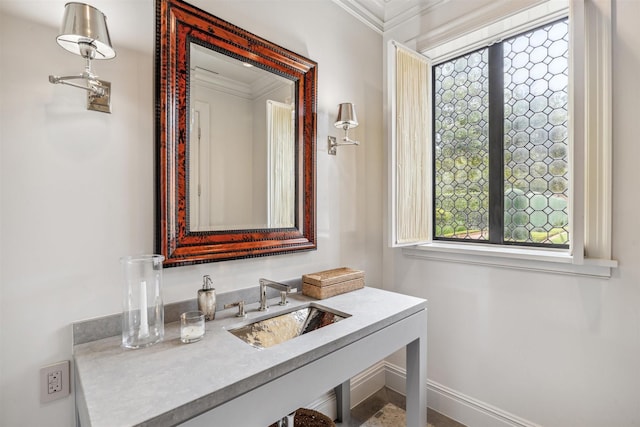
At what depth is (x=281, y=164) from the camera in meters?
1.68

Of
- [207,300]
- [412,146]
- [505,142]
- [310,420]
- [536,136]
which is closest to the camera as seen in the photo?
[207,300]

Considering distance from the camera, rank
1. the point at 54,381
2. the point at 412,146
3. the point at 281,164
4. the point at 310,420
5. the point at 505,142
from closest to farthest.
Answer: the point at 54,381 → the point at 310,420 → the point at 281,164 → the point at 505,142 → the point at 412,146

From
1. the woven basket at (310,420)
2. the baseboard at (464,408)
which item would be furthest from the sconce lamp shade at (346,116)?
the baseboard at (464,408)

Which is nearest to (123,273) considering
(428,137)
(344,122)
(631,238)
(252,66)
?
(252,66)

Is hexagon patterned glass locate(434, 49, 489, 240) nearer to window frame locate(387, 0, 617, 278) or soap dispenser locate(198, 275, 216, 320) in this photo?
window frame locate(387, 0, 617, 278)

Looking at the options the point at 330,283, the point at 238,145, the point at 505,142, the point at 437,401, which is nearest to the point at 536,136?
the point at 505,142

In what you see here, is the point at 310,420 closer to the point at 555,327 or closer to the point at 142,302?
the point at 142,302

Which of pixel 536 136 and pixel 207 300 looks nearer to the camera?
pixel 207 300

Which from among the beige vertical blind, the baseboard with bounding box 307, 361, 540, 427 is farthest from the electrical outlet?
the beige vertical blind

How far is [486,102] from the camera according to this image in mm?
1991

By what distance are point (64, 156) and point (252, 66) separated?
2.96 feet

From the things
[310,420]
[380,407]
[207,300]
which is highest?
[207,300]

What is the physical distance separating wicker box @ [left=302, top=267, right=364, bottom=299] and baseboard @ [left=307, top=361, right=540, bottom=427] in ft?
2.44

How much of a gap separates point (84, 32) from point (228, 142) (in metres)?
0.64
